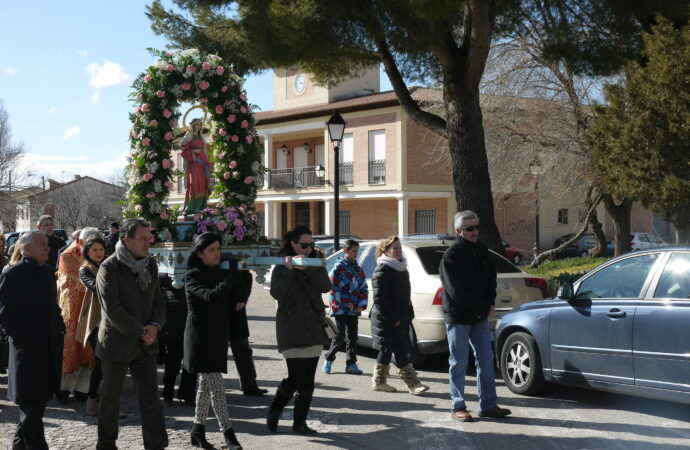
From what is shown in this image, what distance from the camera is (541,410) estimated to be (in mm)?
7113

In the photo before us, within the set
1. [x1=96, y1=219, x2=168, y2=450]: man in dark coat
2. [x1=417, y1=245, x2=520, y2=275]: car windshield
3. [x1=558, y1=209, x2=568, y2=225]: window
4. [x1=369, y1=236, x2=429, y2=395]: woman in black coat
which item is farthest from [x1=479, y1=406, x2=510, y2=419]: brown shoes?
[x1=558, y1=209, x2=568, y2=225]: window

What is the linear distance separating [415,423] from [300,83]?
109ft

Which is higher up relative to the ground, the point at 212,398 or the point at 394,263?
the point at 394,263

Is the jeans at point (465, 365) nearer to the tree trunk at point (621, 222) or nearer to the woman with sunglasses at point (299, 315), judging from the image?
the woman with sunglasses at point (299, 315)

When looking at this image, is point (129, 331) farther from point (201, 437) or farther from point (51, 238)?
point (51, 238)

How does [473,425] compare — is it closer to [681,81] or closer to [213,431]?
[213,431]

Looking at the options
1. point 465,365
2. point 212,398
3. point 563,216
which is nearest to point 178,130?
point 212,398

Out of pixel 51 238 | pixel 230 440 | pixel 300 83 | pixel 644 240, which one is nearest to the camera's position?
pixel 230 440

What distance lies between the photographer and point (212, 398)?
19.2 feet

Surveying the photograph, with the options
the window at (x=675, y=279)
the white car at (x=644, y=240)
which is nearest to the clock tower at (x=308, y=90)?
the white car at (x=644, y=240)

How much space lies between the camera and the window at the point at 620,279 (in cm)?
680

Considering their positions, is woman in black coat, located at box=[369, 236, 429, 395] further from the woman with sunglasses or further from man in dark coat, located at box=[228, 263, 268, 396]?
the woman with sunglasses

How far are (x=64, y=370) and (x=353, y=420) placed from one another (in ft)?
10.5

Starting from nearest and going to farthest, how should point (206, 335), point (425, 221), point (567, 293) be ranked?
point (206, 335) → point (567, 293) → point (425, 221)
